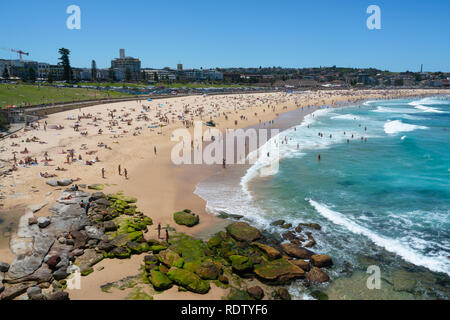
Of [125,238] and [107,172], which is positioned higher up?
[107,172]

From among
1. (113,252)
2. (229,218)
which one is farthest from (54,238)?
(229,218)

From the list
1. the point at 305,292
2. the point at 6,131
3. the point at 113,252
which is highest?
the point at 6,131

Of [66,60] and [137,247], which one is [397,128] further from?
[66,60]

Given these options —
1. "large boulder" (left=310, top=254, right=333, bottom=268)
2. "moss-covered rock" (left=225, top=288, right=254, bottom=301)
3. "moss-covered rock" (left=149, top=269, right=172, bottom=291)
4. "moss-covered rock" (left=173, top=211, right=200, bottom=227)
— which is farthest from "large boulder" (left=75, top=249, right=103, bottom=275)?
"large boulder" (left=310, top=254, right=333, bottom=268)

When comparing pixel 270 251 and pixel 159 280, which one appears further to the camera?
pixel 270 251

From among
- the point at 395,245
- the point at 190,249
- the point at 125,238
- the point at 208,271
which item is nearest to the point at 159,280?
the point at 208,271

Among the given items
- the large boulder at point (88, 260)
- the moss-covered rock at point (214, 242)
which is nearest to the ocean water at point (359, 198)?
the moss-covered rock at point (214, 242)
